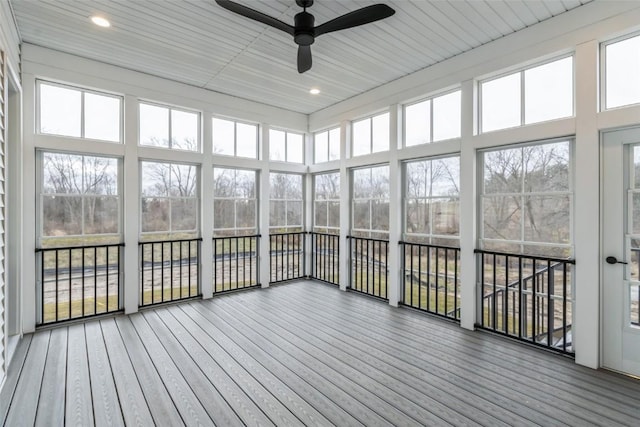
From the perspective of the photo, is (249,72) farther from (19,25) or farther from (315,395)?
(315,395)

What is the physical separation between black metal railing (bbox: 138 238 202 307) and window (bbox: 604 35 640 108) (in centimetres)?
513

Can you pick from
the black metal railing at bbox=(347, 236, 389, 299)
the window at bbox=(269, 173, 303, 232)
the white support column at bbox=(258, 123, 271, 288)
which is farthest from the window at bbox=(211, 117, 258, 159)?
the black metal railing at bbox=(347, 236, 389, 299)

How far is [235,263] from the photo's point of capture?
5262mm

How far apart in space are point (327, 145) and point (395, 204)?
2060 mm

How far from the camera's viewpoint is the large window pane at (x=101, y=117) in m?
3.92

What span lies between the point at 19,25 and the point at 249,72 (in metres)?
2.32

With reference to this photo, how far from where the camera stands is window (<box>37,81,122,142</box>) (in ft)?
12.0

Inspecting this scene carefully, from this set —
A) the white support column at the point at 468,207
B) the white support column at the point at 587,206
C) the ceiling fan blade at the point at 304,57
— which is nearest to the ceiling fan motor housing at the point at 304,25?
the ceiling fan blade at the point at 304,57

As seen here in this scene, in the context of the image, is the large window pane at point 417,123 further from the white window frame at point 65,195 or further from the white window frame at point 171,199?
the white window frame at point 65,195

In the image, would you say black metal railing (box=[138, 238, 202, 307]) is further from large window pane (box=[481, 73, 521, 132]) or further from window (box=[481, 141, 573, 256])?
large window pane (box=[481, 73, 521, 132])

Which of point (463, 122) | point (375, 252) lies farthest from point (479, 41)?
point (375, 252)

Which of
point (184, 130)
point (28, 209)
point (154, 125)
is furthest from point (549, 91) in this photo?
point (28, 209)

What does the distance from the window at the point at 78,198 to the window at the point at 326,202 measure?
3.30 m

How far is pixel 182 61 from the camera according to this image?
3840mm
